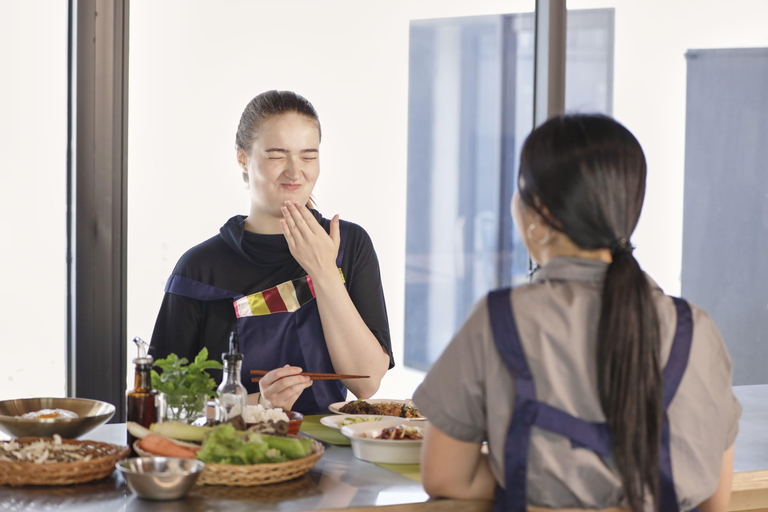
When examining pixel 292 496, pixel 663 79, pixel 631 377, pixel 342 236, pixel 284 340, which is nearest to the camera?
pixel 631 377

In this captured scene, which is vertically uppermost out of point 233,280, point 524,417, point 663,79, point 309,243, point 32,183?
point 663,79

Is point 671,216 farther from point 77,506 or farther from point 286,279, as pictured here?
point 77,506

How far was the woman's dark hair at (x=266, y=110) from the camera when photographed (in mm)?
2090

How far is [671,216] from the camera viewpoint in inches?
152

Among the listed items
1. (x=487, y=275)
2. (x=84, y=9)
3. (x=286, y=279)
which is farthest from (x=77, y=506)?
(x=487, y=275)

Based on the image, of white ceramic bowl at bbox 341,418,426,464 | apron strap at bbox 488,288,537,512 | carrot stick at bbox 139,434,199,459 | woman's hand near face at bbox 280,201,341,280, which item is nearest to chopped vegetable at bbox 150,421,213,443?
carrot stick at bbox 139,434,199,459

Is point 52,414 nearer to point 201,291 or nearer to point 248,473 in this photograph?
point 248,473

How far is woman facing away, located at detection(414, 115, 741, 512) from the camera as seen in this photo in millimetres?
1059

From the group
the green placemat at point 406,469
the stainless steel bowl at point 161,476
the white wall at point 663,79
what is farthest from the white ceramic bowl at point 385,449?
the white wall at point 663,79

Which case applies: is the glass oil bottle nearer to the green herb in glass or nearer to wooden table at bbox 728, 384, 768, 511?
the green herb in glass

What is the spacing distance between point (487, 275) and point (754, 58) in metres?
1.72

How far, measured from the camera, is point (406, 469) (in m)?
1.44

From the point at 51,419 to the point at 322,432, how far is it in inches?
21.2

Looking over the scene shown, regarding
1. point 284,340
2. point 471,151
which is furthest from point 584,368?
point 471,151
